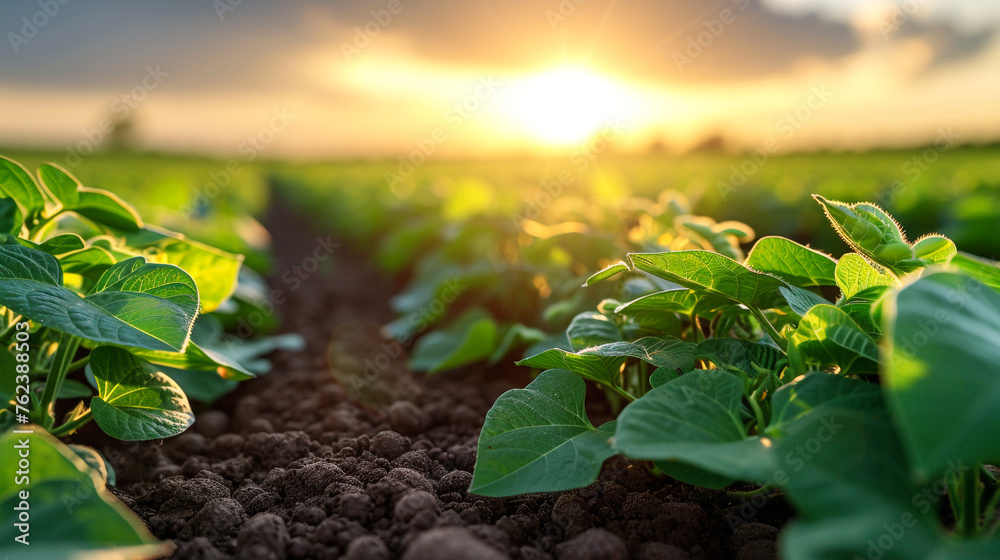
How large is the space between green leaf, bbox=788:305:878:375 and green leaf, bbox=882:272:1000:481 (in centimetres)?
19

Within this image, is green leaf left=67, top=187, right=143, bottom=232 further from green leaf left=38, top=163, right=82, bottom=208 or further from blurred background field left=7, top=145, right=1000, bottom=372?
blurred background field left=7, top=145, right=1000, bottom=372

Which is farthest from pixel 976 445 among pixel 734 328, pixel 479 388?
pixel 479 388

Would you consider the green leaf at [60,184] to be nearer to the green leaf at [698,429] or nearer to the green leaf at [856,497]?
the green leaf at [698,429]

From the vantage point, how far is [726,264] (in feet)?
3.80

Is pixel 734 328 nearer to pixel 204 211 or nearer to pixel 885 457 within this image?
pixel 885 457

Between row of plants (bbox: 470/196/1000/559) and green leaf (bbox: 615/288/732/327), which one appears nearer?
row of plants (bbox: 470/196/1000/559)

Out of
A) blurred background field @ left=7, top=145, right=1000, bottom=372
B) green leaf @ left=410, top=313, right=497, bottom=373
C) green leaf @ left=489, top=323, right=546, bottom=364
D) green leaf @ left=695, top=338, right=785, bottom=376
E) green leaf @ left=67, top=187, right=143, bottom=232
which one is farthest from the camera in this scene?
blurred background field @ left=7, top=145, right=1000, bottom=372

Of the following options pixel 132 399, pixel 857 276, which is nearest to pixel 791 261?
pixel 857 276

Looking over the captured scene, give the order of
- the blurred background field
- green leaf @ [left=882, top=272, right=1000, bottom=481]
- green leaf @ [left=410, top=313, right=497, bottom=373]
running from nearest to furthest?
green leaf @ [left=882, top=272, right=1000, bottom=481] → green leaf @ [left=410, top=313, right=497, bottom=373] → the blurred background field

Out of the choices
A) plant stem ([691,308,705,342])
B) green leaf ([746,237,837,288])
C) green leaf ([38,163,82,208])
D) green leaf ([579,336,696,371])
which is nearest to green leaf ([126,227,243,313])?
green leaf ([38,163,82,208])

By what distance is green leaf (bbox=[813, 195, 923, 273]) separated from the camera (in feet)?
3.89

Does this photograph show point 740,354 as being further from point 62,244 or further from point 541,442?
point 62,244

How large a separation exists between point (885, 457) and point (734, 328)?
0.73 meters

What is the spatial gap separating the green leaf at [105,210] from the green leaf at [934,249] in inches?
72.8
